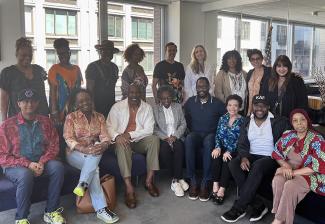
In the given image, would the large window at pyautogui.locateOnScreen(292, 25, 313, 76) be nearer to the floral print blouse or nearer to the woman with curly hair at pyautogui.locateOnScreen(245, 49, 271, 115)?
the woman with curly hair at pyautogui.locateOnScreen(245, 49, 271, 115)

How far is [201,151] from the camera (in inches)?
138

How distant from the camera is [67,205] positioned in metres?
3.20

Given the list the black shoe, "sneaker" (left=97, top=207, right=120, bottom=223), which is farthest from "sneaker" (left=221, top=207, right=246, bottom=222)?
"sneaker" (left=97, top=207, right=120, bottom=223)

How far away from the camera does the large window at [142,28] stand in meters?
5.99

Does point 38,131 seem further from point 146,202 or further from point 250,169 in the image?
point 250,169

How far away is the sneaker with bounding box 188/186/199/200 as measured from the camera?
3.32 meters

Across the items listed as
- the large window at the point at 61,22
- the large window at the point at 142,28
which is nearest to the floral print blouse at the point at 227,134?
the large window at the point at 142,28

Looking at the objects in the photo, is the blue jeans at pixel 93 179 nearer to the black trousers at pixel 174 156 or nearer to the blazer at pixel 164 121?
the black trousers at pixel 174 156

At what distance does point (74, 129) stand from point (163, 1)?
369cm

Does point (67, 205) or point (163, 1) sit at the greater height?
point (163, 1)

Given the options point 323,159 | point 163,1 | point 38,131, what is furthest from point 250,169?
point 163,1

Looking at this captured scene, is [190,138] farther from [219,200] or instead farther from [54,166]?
[54,166]

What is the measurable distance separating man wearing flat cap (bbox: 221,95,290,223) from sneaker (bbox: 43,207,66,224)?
1407 millimetres

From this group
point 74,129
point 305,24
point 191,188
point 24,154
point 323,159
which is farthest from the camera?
point 305,24
